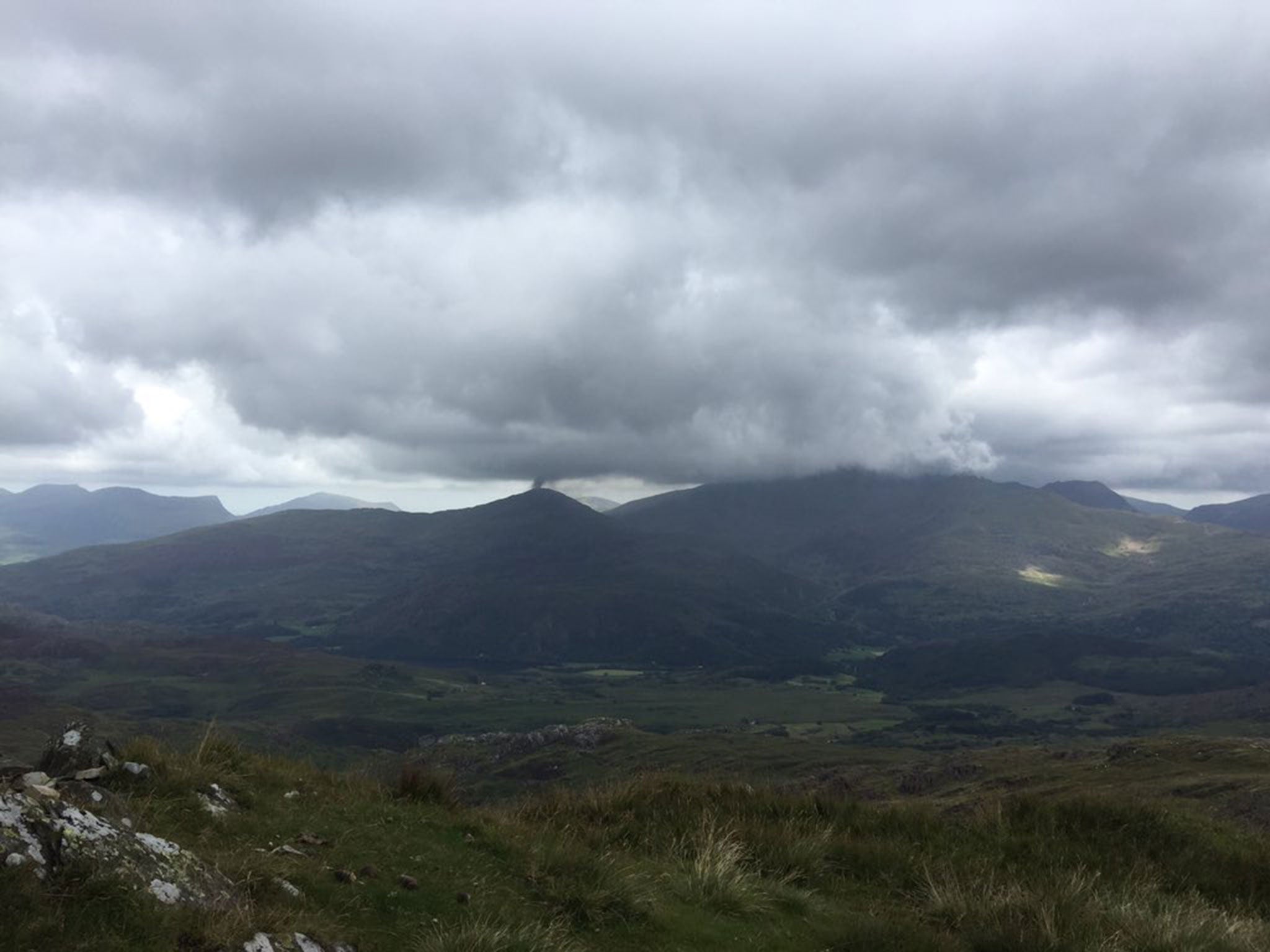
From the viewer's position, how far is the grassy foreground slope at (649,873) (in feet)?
27.9

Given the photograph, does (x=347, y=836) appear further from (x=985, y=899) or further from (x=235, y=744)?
(x=985, y=899)

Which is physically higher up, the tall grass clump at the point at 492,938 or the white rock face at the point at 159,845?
the white rock face at the point at 159,845

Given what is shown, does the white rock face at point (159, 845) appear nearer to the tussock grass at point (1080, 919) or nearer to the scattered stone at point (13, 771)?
the scattered stone at point (13, 771)

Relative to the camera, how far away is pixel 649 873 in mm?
12008

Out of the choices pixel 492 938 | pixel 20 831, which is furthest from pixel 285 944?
pixel 20 831

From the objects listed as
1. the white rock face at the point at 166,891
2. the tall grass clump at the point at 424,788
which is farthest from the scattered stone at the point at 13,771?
the tall grass clump at the point at 424,788

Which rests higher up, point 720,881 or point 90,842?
point 90,842

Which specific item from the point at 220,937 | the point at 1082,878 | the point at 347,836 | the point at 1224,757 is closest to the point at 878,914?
the point at 1082,878

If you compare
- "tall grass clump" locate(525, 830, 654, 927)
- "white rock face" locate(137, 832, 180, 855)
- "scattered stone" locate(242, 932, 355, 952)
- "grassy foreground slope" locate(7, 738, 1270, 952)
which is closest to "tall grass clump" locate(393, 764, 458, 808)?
"grassy foreground slope" locate(7, 738, 1270, 952)

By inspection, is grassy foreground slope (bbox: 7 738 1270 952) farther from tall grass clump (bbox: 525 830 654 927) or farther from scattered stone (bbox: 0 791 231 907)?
scattered stone (bbox: 0 791 231 907)

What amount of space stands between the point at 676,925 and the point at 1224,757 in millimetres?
79648

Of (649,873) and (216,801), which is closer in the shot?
(216,801)

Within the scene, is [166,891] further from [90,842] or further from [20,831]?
[20,831]

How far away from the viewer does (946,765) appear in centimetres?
13500
